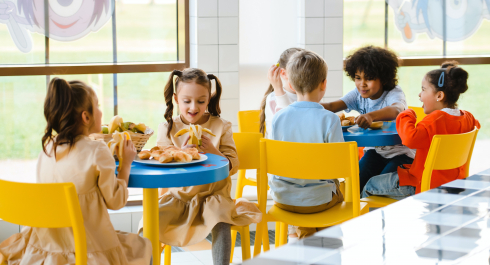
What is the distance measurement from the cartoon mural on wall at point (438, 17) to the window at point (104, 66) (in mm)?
1798

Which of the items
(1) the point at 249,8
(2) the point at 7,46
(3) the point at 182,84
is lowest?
(3) the point at 182,84

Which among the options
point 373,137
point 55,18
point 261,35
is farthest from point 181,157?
point 261,35

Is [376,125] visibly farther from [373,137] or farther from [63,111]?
[63,111]

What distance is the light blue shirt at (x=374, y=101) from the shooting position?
2.85m

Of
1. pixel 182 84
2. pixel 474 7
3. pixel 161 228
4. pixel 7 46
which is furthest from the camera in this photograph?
pixel 474 7

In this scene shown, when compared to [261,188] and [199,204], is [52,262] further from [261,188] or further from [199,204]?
[261,188]

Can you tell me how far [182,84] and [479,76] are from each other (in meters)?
3.16

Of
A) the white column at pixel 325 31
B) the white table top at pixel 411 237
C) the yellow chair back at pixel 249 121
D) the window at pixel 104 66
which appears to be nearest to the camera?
the white table top at pixel 411 237

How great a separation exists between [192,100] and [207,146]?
25 cm

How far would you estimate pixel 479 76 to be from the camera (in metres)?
4.43

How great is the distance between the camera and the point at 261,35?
376 cm

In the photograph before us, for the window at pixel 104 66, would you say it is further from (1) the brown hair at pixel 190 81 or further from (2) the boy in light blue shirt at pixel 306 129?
(2) the boy in light blue shirt at pixel 306 129

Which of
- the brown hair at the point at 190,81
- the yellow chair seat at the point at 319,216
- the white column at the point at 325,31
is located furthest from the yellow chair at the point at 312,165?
the white column at the point at 325,31

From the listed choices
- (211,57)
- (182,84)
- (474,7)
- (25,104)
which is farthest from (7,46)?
(474,7)
